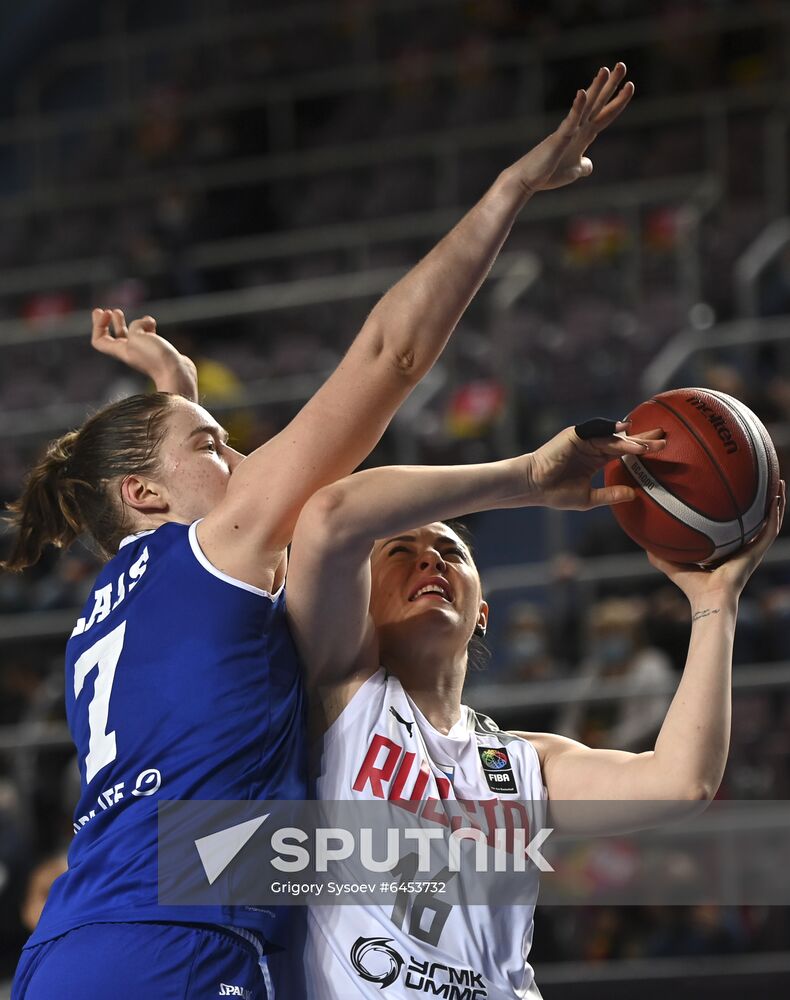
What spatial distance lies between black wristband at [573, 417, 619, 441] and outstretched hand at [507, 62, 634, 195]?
508 millimetres

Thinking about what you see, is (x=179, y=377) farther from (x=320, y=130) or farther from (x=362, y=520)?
(x=320, y=130)

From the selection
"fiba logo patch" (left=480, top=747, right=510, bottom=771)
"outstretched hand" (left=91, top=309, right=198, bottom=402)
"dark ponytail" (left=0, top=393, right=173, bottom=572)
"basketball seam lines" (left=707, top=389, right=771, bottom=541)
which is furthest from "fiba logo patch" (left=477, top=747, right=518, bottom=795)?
"outstretched hand" (left=91, top=309, right=198, bottom=402)

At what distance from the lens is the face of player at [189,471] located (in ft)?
10.7

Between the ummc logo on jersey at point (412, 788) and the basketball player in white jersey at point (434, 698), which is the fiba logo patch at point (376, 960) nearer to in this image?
the basketball player in white jersey at point (434, 698)

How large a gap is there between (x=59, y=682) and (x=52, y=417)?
1.97 m

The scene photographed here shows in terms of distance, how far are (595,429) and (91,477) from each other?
1.15m

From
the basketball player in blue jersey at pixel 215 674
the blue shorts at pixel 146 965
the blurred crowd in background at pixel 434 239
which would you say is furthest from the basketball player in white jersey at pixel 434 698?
the blurred crowd in background at pixel 434 239

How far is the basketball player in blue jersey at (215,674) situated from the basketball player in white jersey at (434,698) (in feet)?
0.37

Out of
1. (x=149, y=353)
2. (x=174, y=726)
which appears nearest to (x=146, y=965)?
(x=174, y=726)

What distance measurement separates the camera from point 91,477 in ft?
10.9

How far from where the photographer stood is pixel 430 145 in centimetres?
1170

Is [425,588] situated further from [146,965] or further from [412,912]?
[146,965]

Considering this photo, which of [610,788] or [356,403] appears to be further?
[610,788]

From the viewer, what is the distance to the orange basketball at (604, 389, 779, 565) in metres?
3.17
